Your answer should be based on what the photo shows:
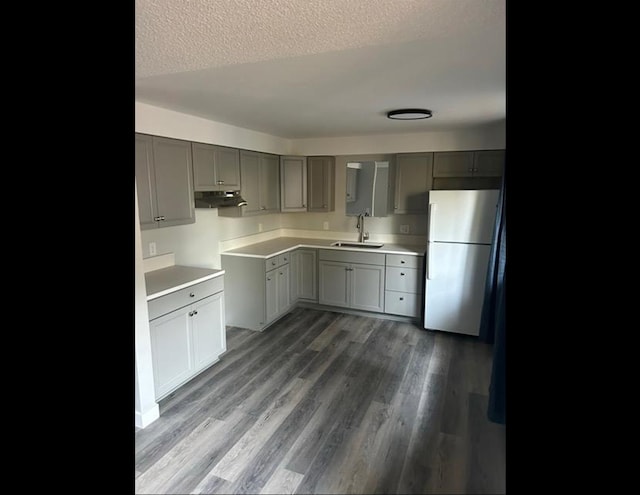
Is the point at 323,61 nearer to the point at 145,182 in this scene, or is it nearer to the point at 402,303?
the point at 145,182

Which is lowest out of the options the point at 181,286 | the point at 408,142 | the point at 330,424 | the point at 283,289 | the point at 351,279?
the point at 330,424

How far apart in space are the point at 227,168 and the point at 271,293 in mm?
1460

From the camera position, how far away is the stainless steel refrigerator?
3.76m

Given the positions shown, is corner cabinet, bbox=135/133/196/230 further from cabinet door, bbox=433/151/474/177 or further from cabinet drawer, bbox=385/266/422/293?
cabinet door, bbox=433/151/474/177

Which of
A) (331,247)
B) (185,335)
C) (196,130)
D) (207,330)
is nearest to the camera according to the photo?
(185,335)

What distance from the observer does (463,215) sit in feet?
12.5

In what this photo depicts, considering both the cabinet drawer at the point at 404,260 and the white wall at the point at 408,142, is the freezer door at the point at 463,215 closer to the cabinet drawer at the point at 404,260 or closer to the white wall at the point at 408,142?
the cabinet drawer at the point at 404,260

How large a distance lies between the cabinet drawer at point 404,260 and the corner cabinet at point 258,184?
158cm

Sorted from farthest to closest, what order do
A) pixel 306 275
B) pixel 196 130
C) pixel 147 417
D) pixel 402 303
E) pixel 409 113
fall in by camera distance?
pixel 306 275 < pixel 402 303 < pixel 196 130 < pixel 409 113 < pixel 147 417

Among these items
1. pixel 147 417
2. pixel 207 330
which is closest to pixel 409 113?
pixel 207 330

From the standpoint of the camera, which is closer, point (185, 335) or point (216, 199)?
point (185, 335)

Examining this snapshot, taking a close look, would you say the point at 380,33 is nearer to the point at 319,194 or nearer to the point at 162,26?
the point at 162,26

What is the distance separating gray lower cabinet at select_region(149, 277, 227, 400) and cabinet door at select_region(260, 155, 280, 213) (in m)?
1.46
